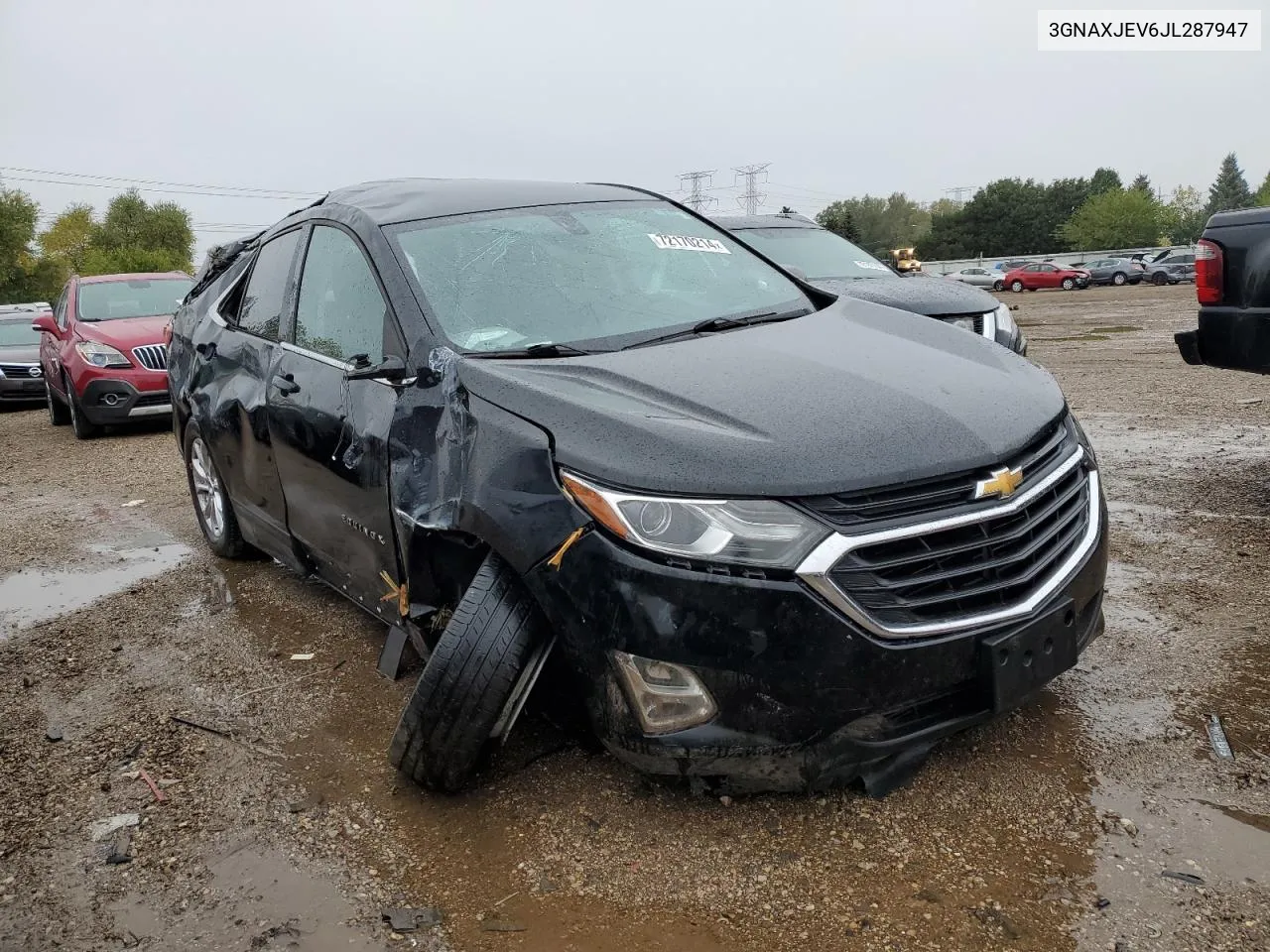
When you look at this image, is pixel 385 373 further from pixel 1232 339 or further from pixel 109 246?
pixel 109 246

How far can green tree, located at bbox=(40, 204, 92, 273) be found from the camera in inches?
2805

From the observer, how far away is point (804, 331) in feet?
11.0

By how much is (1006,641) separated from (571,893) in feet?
3.80

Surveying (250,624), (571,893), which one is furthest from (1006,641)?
(250,624)

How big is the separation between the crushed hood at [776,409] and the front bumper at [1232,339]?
244cm

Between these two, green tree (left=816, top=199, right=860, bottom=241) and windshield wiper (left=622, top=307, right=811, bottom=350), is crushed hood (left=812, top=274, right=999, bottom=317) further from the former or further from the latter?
green tree (left=816, top=199, right=860, bottom=241)

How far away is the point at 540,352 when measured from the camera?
3.09m

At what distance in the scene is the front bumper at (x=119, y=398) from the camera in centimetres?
997

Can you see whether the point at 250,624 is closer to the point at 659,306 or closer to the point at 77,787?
the point at 77,787

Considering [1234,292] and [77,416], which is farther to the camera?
[77,416]

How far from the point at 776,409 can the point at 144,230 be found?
7877 cm

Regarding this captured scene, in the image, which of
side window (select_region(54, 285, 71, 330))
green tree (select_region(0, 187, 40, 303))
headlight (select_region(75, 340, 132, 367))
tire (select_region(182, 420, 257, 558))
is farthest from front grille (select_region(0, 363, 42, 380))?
green tree (select_region(0, 187, 40, 303))

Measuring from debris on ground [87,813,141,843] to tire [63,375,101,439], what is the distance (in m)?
8.19

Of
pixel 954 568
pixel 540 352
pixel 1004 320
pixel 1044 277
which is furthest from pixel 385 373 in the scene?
pixel 1044 277
